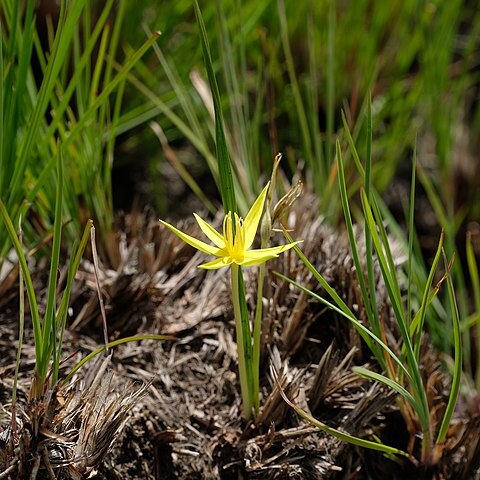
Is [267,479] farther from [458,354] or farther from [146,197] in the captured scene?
[146,197]

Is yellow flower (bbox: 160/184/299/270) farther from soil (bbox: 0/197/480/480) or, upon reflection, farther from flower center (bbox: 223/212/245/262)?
soil (bbox: 0/197/480/480)

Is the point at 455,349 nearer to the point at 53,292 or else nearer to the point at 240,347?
the point at 240,347

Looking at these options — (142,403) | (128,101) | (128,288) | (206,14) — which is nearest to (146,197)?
(128,101)

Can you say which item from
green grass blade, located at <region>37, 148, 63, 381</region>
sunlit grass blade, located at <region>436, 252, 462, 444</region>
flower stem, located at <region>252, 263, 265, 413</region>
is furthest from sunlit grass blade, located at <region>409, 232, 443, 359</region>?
green grass blade, located at <region>37, 148, 63, 381</region>

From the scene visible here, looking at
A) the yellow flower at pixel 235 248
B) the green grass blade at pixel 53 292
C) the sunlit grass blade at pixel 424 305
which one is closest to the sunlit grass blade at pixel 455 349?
the sunlit grass blade at pixel 424 305

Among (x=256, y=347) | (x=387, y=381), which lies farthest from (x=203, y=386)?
(x=387, y=381)

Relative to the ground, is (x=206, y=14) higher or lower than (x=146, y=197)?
higher
